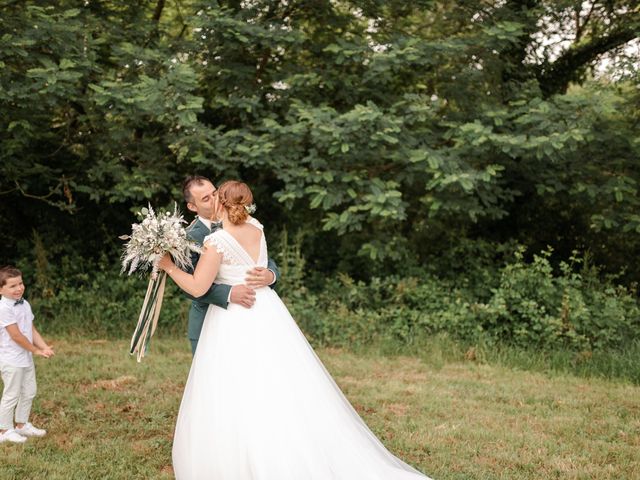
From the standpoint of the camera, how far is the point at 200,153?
7676 mm

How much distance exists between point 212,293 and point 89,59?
4.37 metres

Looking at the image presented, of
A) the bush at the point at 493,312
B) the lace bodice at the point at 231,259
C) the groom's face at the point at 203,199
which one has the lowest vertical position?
the bush at the point at 493,312

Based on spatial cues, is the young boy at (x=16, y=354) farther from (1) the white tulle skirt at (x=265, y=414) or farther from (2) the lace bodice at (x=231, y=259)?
(2) the lace bodice at (x=231, y=259)

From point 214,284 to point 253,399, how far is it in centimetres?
73

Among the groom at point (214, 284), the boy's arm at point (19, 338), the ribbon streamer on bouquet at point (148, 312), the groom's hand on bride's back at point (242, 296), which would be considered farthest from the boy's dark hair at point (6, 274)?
the groom's hand on bride's back at point (242, 296)

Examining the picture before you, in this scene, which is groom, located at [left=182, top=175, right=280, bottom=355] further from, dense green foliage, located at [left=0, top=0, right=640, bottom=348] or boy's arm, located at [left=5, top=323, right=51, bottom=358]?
dense green foliage, located at [left=0, top=0, right=640, bottom=348]

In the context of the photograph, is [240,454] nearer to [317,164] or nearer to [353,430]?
[353,430]

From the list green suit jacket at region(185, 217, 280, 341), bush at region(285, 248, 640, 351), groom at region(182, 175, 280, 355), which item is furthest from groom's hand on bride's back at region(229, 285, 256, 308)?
bush at region(285, 248, 640, 351)

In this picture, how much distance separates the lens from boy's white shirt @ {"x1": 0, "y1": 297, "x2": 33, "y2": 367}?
4.68 meters

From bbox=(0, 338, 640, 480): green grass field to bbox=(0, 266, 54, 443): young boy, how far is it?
0.23 metres

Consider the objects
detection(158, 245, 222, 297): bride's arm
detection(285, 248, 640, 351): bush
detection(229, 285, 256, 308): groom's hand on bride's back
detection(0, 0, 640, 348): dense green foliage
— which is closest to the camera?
detection(158, 245, 222, 297): bride's arm

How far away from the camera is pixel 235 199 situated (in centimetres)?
383

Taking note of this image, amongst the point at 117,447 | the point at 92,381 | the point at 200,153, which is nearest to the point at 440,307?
the point at 200,153

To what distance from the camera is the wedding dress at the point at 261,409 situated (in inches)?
143
